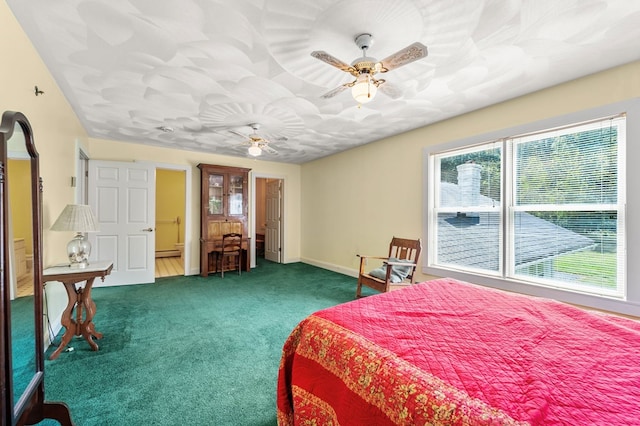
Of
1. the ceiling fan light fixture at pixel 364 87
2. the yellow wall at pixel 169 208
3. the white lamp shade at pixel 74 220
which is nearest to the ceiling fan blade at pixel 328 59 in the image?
the ceiling fan light fixture at pixel 364 87

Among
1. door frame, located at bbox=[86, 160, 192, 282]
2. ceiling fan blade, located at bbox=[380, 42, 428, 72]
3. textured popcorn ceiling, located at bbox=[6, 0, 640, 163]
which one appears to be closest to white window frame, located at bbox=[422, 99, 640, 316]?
textured popcorn ceiling, located at bbox=[6, 0, 640, 163]

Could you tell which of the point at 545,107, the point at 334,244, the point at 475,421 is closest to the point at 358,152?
the point at 334,244

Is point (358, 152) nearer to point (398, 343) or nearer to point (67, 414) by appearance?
point (398, 343)

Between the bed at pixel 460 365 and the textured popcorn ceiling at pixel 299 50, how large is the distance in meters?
1.81

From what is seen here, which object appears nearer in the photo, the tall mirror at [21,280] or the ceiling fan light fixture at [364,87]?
the tall mirror at [21,280]

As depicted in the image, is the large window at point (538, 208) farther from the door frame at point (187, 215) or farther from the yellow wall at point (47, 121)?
the door frame at point (187, 215)

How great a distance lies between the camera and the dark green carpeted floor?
1.70 metres

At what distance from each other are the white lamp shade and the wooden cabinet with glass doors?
8.64 feet

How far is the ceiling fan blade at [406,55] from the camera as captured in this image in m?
1.65

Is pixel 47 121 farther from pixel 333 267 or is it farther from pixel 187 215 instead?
pixel 333 267

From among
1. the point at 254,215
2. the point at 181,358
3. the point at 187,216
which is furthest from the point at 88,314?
the point at 254,215

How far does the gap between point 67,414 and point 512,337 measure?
2.20 m

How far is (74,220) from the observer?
8.38 ft

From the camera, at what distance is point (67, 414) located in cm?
138
